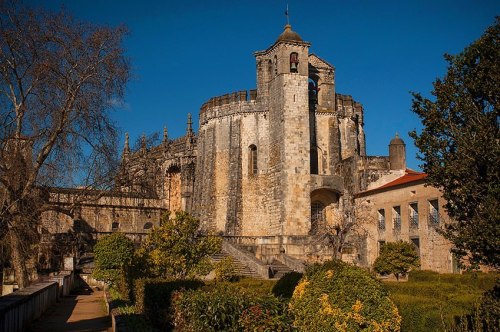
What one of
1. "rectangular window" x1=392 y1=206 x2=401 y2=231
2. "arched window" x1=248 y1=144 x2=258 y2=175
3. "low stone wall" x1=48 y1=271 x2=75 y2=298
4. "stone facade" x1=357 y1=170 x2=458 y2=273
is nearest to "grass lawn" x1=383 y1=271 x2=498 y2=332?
"stone facade" x1=357 y1=170 x2=458 y2=273

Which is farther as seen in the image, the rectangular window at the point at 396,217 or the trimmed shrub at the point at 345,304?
the rectangular window at the point at 396,217

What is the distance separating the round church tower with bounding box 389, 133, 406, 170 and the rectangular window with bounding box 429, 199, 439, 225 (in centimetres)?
715

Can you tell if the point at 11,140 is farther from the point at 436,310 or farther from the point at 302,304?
the point at 436,310

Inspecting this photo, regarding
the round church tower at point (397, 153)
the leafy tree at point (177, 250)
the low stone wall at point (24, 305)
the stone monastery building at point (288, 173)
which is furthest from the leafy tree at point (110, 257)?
the round church tower at point (397, 153)

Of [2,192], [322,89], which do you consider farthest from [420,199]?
[2,192]

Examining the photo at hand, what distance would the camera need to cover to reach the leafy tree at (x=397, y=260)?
1032 inches

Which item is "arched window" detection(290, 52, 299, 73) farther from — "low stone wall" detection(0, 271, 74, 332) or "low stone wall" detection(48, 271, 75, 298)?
"low stone wall" detection(0, 271, 74, 332)

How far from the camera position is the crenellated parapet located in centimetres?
3869

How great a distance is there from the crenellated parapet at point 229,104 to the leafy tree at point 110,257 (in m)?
15.3

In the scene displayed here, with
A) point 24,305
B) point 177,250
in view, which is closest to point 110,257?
point 177,250

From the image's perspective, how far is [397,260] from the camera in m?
26.2

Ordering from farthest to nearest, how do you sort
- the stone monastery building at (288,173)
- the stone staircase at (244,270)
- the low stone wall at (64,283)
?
the stone monastery building at (288,173)
the stone staircase at (244,270)
the low stone wall at (64,283)

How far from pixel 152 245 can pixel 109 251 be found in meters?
6.64

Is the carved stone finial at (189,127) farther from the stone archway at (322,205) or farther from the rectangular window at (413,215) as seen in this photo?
the rectangular window at (413,215)
